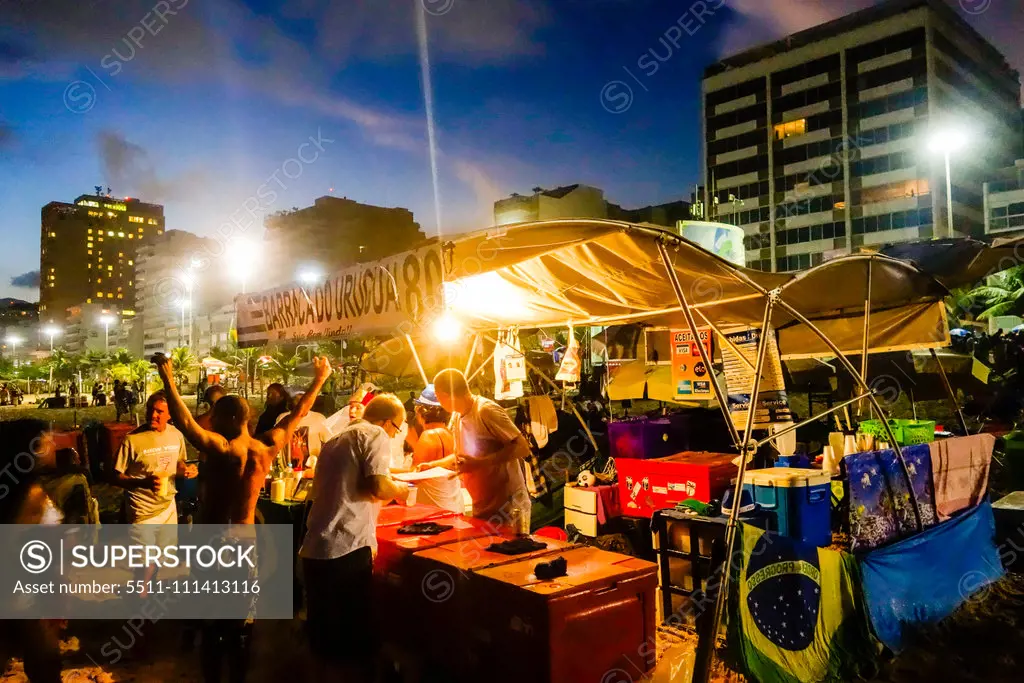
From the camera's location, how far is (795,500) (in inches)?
224

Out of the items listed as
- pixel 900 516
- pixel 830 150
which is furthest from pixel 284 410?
pixel 830 150

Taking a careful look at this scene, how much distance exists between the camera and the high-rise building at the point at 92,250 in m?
169

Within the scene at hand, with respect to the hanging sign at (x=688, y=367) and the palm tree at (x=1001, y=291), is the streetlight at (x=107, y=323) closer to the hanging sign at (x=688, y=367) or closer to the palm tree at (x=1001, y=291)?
the palm tree at (x=1001, y=291)

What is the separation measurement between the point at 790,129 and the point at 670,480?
234 ft

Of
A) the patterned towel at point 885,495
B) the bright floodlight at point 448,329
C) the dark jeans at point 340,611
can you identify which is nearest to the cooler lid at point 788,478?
the patterned towel at point 885,495

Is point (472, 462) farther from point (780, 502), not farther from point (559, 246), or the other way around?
point (780, 502)

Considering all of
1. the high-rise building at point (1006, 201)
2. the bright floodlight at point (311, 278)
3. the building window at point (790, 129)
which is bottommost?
the bright floodlight at point (311, 278)

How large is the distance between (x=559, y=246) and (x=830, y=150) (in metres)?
71.2

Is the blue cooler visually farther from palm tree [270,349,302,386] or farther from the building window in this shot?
the building window

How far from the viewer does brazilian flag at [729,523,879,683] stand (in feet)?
14.1

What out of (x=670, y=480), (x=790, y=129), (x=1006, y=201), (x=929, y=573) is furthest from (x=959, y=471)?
(x=790, y=129)

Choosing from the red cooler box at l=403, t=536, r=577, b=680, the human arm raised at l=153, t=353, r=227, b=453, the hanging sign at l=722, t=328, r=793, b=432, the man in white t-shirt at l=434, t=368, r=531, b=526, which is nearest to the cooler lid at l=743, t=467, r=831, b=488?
the hanging sign at l=722, t=328, r=793, b=432

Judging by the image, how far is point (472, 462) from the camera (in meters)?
5.61

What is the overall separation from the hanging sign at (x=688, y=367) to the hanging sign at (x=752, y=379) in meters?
0.40
